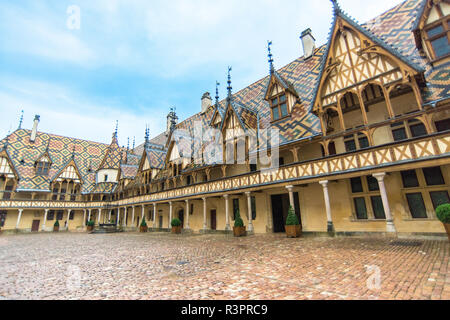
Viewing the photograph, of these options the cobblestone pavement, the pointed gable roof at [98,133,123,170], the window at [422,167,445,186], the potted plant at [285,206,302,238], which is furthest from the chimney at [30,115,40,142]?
the window at [422,167,445,186]

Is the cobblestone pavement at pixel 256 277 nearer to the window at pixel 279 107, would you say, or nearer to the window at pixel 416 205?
the window at pixel 416 205

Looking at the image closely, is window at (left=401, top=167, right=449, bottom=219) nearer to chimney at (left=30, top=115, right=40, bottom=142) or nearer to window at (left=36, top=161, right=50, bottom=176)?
window at (left=36, top=161, right=50, bottom=176)

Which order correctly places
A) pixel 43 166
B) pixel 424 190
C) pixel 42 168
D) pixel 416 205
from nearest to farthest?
1. pixel 424 190
2. pixel 416 205
3. pixel 42 168
4. pixel 43 166

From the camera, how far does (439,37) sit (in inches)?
414

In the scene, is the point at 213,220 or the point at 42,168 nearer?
the point at 213,220

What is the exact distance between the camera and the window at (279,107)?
16.8 metres

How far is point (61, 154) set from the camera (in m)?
39.9

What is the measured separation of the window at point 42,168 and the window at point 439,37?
46129mm

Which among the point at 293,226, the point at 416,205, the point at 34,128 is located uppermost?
the point at 34,128

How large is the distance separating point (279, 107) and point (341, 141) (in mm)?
5542

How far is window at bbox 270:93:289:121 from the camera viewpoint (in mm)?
16844

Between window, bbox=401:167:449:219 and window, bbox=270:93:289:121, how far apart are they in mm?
8439

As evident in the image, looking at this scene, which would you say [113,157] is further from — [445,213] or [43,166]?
[445,213]

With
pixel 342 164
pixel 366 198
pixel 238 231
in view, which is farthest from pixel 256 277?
pixel 366 198
